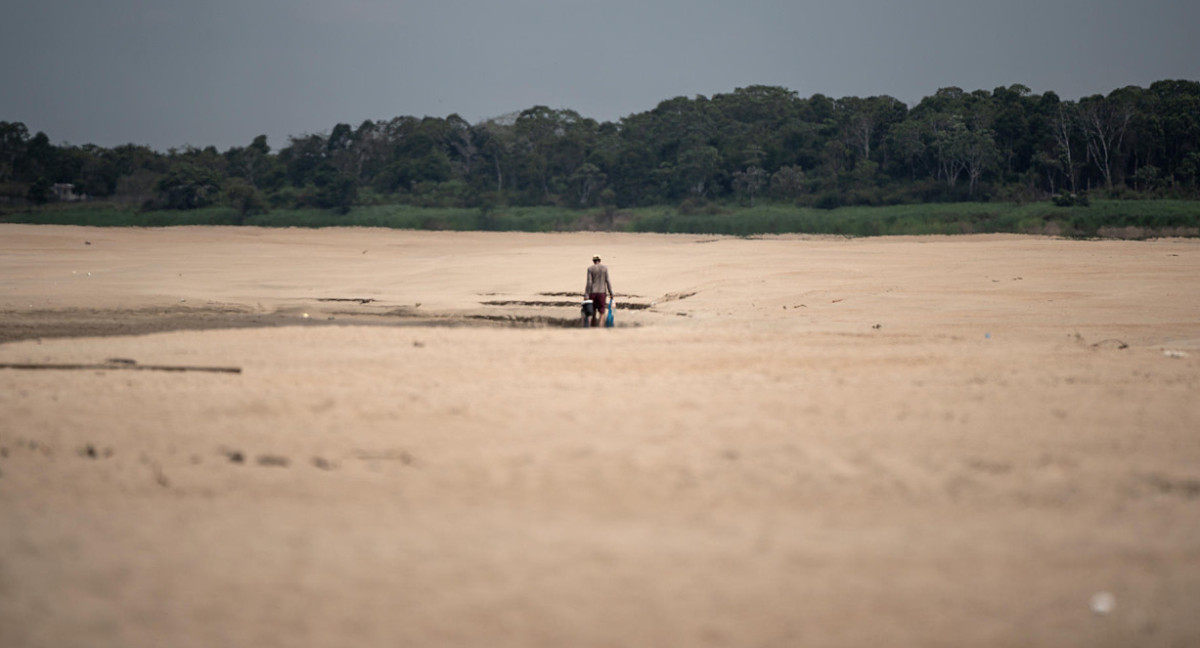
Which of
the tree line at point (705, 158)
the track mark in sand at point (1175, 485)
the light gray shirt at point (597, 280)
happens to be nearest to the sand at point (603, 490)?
the track mark in sand at point (1175, 485)

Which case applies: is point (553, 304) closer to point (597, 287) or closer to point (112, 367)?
point (597, 287)

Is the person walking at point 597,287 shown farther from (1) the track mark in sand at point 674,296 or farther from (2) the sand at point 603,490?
(1) the track mark in sand at point 674,296

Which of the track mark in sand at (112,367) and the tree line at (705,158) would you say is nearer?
the track mark in sand at (112,367)

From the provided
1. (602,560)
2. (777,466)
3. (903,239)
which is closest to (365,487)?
(602,560)

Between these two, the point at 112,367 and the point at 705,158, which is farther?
the point at 705,158

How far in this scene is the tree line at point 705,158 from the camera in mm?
47719

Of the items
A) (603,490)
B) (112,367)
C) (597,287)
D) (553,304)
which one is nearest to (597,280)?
(597,287)

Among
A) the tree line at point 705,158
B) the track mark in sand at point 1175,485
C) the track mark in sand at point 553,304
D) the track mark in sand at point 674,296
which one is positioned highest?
the tree line at point 705,158

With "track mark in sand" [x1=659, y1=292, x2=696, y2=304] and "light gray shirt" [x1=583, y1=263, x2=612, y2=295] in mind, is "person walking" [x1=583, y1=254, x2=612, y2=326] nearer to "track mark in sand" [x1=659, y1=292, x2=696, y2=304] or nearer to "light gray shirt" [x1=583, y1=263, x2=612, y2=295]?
"light gray shirt" [x1=583, y1=263, x2=612, y2=295]

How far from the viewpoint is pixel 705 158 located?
192ft

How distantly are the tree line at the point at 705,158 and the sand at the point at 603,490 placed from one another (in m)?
38.8

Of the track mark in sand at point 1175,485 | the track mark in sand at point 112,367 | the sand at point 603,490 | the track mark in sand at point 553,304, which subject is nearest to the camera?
the sand at point 603,490

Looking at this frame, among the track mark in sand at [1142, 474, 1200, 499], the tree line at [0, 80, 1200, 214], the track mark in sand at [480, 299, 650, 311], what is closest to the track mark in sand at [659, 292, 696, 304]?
the track mark in sand at [480, 299, 650, 311]

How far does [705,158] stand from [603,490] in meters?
54.2
